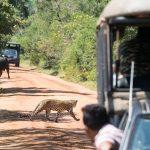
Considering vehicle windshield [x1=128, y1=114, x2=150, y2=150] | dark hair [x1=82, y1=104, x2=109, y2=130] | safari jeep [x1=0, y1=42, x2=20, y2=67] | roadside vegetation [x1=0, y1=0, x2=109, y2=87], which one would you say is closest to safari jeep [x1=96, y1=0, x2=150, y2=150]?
dark hair [x1=82, y1=104, x2=109, y2=130]

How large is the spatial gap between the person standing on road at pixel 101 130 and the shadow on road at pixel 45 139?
7.62m

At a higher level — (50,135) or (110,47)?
(110,47)

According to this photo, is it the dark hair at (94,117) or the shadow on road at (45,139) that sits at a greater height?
the dark hair at (94,117)

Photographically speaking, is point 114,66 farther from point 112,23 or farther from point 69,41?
point 69,41

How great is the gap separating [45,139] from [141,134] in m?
9.49

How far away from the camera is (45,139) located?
14.5m

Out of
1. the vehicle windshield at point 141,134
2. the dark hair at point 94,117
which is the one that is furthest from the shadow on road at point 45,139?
the vehicle windshield at point 141,134

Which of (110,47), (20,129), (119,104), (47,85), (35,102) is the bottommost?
(47,85)

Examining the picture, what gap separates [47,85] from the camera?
35938mm

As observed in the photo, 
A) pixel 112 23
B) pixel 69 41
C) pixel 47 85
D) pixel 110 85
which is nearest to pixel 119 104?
pixel 110 85

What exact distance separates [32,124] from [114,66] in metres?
10.4

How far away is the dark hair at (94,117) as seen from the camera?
5393mm

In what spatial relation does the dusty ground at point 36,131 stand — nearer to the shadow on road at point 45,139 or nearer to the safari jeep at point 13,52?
the shadow on road at point 45,139

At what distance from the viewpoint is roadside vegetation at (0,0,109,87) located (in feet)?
121
